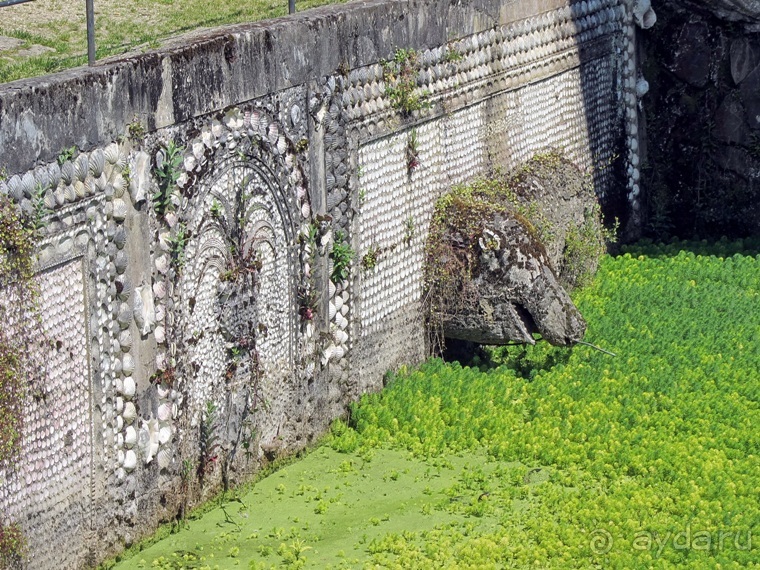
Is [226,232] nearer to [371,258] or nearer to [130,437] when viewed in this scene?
[130,437]

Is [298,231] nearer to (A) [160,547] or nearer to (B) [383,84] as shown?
(B) [383,84]

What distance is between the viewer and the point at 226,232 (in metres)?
8.82

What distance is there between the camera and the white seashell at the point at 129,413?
26.3 feet

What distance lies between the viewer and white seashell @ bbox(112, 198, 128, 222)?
777 cm

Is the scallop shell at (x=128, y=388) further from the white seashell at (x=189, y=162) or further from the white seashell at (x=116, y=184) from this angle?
the white seashell at (x=189, y=162)

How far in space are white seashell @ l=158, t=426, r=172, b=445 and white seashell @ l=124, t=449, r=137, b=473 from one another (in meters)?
0.26

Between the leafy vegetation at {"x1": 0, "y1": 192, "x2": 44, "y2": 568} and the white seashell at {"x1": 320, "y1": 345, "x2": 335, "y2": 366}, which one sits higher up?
the leafy vegetation at {"x1": 0, "y1": 192, "x2": 44, "y2": 568}

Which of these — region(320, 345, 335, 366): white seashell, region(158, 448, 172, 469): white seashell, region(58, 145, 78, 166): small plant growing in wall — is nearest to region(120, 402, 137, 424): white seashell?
region(158, 448, 172, 469): white seashell

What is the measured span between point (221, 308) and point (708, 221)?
748 cm

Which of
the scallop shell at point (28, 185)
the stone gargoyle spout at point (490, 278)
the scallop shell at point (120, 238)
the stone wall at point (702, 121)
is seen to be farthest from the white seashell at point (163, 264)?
the stone wall at point (702, 121)

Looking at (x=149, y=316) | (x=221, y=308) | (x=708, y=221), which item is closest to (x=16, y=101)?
(x=149, y=316)

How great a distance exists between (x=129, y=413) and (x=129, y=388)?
0.48 feet

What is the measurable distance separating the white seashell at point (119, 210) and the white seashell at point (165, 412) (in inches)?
47.1

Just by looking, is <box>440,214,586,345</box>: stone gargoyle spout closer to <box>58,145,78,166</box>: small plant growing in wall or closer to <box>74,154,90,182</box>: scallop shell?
<box>74,154,90,182</box>: scallop shell
